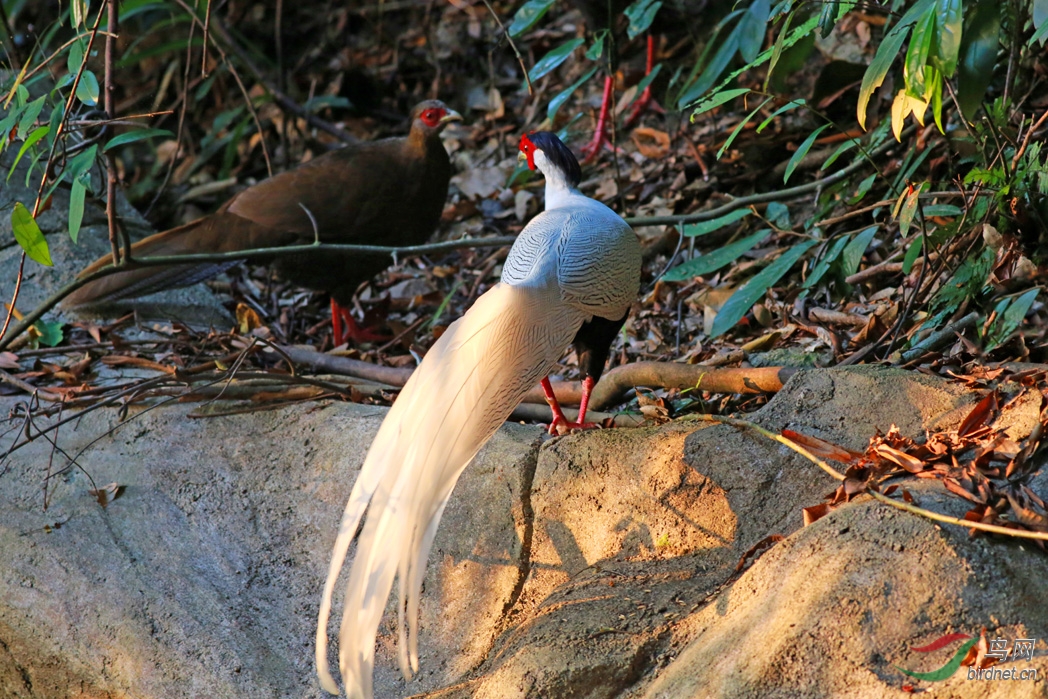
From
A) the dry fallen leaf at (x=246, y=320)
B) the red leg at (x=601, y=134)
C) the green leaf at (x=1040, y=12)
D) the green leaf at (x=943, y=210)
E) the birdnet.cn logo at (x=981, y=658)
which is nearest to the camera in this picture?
the birdnet.cn logo at (x=981, y=658)

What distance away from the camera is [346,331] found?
15.6ft

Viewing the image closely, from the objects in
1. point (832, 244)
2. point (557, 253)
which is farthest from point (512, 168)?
point (557, 253)

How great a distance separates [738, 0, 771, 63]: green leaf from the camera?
345 centimetres

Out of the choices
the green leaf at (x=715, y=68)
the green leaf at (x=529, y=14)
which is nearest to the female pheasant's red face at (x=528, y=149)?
the green leaf at (x=529, y=14)

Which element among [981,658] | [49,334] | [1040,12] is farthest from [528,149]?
[981,658]

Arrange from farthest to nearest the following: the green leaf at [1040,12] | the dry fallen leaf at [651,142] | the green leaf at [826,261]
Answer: the dry fallen leaf at [651,142] → the green leaf at [826,261] → the green leaf at [1040,12]

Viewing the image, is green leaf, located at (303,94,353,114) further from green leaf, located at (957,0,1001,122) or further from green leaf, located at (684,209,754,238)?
green leaf, located at (957,0,1001,122)

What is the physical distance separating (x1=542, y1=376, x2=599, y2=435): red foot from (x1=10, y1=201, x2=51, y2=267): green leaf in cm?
142

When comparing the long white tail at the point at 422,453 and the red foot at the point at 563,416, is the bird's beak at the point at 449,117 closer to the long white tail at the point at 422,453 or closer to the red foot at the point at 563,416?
the red foot at the point at 563,416

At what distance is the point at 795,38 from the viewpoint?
2.77m

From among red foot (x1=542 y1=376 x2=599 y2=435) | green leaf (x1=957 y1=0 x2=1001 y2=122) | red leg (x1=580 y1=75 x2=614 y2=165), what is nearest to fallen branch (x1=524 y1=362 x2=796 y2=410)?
red foot (x1=542 y1=376 x2=599 y2=435)

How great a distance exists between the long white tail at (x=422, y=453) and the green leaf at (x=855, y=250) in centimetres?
126

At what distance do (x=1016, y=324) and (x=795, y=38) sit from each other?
100 cm

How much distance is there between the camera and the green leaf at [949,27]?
6.53ft
